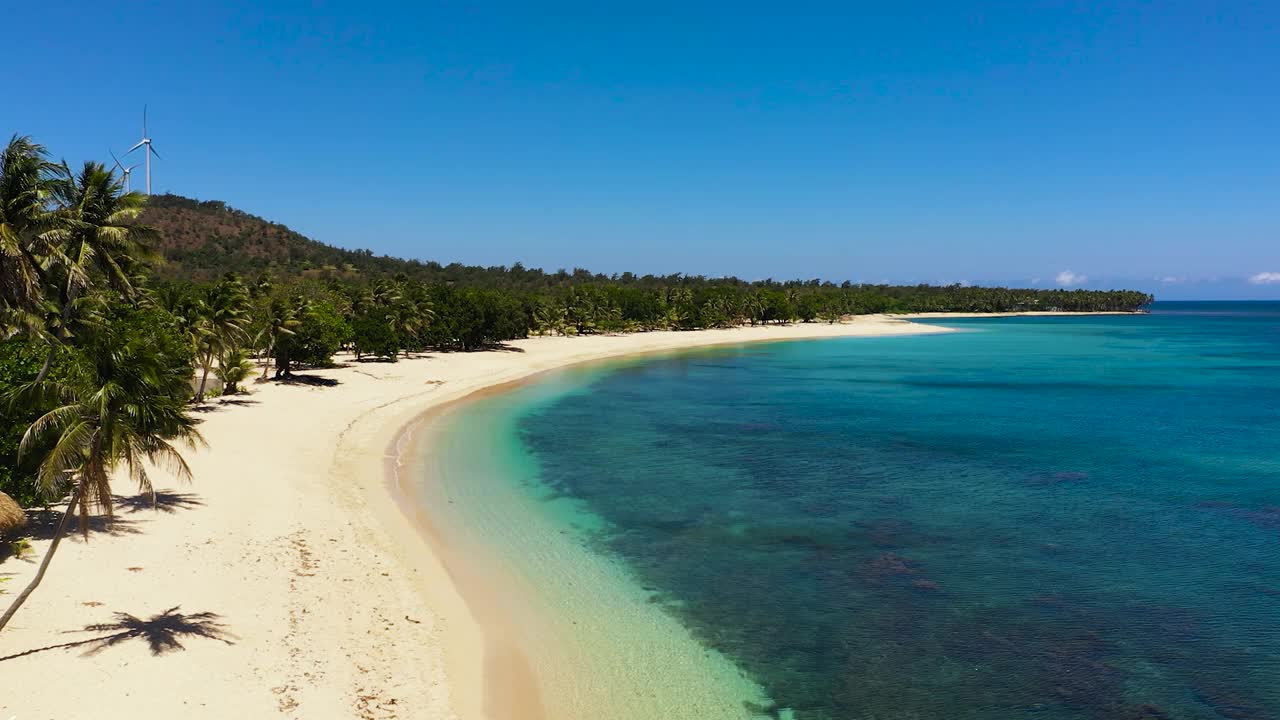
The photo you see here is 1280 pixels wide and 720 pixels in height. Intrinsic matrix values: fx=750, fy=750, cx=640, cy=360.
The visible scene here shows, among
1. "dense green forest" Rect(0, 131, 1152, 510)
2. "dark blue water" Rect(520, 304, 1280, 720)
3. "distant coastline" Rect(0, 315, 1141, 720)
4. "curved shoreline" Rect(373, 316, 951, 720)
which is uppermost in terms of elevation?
"dense green forest" Rect(0, 131, 1152, 510)

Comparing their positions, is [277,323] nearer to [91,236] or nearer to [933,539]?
[91,236]

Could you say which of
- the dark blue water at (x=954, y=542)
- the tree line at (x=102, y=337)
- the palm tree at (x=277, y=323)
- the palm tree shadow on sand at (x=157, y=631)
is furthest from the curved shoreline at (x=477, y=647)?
the palm tree at (x=277, y=323)

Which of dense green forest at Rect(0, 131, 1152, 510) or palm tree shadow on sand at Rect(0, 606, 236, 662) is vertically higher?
dense green forest at Rect(0, 131, 1152, 510)

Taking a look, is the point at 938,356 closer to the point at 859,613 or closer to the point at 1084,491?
the point at 1084,491

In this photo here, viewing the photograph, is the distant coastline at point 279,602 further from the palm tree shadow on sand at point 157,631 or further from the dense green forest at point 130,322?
the dense green forest at point 130,322

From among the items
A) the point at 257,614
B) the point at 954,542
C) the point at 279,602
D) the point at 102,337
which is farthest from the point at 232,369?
the point at 954,542

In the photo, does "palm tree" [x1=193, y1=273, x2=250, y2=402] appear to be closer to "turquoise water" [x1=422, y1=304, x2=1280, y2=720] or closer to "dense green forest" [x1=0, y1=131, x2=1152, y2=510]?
"dense green forest" [x1=0, y1=131, x2=1152, y2=510]

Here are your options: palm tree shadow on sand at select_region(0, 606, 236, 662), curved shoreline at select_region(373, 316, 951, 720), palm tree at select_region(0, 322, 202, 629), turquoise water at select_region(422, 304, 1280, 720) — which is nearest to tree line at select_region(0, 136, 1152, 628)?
palm tree at select_region(0, 322, 202, 629)

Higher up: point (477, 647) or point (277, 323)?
point (277, 323)

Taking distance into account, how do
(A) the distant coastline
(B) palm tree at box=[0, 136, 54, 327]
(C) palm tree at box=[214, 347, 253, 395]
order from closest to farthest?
(A) the distant coastline < (B) palm tree at box=[0, 136, 54, 327] < (C) palm tree at box=[214, 347, 253, 395]
